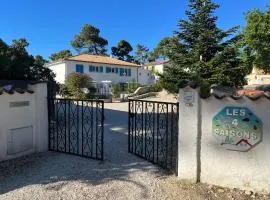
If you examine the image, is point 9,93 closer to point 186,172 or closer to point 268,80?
point 186,172

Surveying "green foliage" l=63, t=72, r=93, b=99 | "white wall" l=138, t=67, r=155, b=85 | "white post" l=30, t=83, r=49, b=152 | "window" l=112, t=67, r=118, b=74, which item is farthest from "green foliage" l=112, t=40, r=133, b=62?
"white post" l=30, t=83, r=49, b=152

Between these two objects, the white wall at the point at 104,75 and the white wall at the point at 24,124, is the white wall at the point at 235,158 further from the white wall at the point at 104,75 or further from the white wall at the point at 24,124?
the white wall at the point at 104,75

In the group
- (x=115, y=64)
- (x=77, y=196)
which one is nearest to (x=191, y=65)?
(x=77, y=196)

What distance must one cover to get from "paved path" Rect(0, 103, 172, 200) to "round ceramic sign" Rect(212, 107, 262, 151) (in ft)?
4.52

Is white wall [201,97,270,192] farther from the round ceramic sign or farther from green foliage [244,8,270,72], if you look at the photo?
green foliage [244,8,270,72]

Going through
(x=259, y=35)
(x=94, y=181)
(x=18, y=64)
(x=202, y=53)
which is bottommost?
(x=94, y=181)

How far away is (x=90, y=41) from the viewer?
209ft

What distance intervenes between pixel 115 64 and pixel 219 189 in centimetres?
3833

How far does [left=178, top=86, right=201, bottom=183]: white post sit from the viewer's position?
17.4 ft

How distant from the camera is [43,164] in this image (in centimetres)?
666

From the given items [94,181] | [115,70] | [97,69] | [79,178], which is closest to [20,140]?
[79,178]

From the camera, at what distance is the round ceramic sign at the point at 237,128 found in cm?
485

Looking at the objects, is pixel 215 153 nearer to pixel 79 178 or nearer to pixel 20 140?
pixel 79 178

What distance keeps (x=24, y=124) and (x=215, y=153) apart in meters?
4.57
